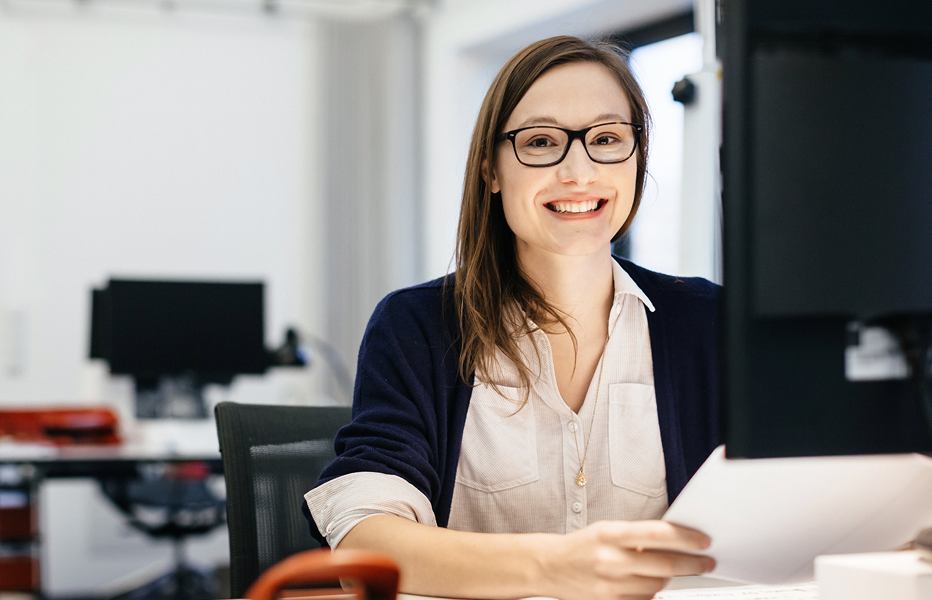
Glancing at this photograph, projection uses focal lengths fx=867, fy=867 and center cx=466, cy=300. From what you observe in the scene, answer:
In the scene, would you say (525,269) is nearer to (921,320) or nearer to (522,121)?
(522,121)

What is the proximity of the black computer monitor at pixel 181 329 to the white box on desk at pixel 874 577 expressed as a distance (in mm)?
2880

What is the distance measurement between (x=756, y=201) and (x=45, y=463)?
2.77 meters

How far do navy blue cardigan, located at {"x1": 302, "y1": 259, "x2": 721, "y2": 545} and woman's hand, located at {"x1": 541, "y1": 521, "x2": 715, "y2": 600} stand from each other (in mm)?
324

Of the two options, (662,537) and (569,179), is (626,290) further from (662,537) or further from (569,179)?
(662,537)

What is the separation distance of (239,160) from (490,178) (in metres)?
3.77

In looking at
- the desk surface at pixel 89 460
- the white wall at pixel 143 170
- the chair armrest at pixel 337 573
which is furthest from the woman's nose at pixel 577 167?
the white wall at pixel 143 170

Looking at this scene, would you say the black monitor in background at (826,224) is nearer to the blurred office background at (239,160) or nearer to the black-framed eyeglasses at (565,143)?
the black-framed eyeglasses at (565,143)

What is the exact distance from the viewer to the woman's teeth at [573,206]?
1.15 meters

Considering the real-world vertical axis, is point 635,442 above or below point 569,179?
below

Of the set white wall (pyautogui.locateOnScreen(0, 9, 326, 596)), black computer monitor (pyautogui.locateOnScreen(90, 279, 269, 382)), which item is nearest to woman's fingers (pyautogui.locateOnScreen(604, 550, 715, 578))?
black computer monitor (pyautogui.locateOnScreen(90, 279, 269, 382))

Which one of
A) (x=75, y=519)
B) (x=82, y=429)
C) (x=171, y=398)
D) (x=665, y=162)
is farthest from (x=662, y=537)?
(x=75, y=519)

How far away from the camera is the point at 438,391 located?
1.14m

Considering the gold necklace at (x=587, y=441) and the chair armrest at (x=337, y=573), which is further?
the gold necklace at (x=587, y=441)

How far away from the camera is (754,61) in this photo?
1.78 feet
